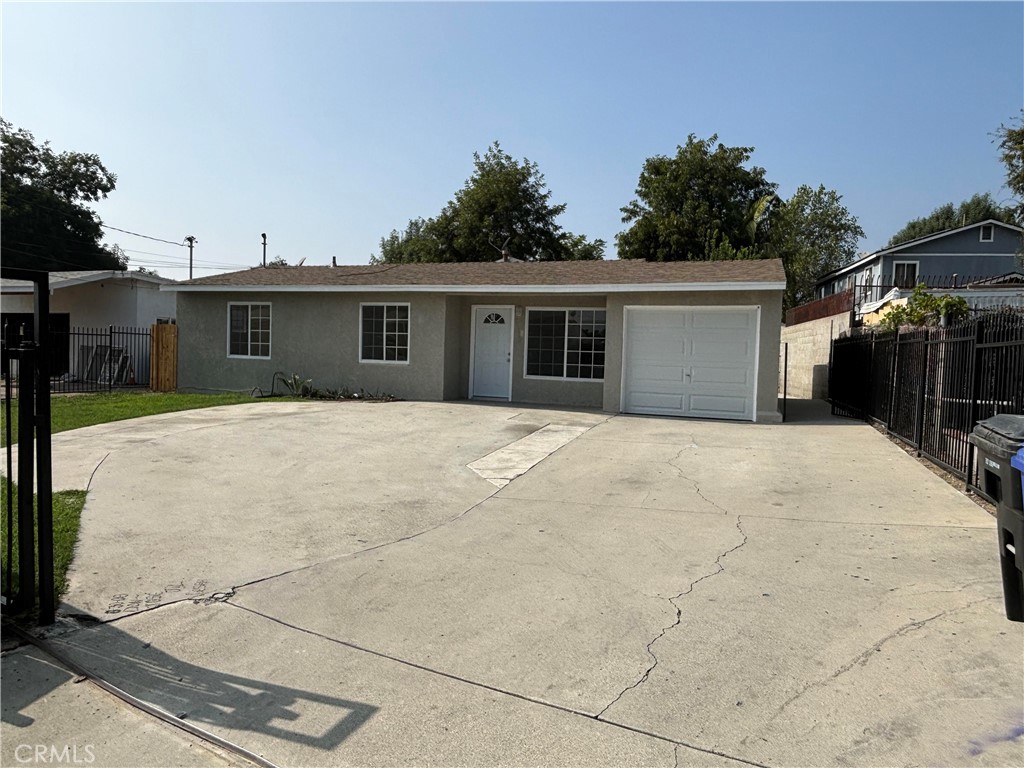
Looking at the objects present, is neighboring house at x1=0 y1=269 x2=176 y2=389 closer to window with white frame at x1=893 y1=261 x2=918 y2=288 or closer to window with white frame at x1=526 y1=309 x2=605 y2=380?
window with white frame at x1=526 y1=309 x2=605 y2=380

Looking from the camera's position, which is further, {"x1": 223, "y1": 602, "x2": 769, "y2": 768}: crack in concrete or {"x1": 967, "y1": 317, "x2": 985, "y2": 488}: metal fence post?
{"x1": 967, "y1": 317, "x2": 985, "y2": 488}: metal fence post

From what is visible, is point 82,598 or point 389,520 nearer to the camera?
point 82,598

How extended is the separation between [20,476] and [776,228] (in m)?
34.3

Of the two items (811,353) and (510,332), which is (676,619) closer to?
(510,332)

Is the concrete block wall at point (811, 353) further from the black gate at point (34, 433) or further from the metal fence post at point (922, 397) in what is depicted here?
the black gate at point (34, 433)

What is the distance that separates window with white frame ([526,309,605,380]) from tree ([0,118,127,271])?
36273mm

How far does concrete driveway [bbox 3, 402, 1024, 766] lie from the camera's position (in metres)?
3.04

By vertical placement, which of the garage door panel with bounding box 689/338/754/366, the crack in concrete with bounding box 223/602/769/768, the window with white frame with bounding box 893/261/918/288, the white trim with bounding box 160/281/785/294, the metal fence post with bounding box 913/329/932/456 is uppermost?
the window with white frame with bounding box 893/261/918/288

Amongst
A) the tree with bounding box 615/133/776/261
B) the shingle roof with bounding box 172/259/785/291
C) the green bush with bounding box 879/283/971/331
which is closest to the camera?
the green bush with bounding box 879/283/971/331

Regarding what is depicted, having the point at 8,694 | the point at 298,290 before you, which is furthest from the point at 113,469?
the point at 298,290

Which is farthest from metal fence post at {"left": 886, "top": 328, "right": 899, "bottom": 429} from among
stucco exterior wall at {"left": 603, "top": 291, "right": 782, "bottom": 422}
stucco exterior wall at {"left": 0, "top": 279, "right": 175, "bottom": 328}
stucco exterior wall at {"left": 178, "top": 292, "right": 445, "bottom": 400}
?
stucco exterior wall at {"left": 0, "top": 279, "right": 175, "bottom": 328}

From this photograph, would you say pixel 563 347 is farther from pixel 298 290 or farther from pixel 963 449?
pixel 963 449

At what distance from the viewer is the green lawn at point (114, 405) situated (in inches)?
489

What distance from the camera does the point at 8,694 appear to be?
3.28 meters
